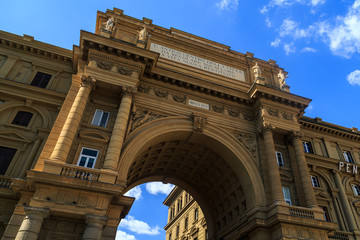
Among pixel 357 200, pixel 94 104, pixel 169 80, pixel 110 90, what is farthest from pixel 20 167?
pixel 357 200

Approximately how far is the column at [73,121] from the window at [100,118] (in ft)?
5.01

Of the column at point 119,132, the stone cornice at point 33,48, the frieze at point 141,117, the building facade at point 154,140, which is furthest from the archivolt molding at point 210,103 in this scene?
the stone cornice at point 33,48

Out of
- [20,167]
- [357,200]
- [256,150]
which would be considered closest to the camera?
[20,167]

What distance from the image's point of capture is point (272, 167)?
20.1 m

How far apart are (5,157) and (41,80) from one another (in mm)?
7388

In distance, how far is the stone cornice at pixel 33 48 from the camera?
22703 millimetres

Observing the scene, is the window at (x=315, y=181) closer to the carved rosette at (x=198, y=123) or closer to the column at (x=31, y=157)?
the carved rosette at (x=198, y=123)

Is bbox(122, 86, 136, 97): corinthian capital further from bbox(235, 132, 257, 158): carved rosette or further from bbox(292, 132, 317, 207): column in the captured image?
bbox(292, 132, 317, 207): column

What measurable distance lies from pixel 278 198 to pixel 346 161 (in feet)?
51.9

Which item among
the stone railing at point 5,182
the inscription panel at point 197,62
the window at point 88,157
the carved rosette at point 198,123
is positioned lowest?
the stone railing at point 5,182

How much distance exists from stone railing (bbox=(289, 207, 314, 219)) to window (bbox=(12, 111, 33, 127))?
2067 cm

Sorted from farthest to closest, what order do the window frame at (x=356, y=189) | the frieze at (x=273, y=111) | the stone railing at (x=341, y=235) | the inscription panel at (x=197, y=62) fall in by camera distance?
the window frame at (x=356, y=189) → the inscription panel at (x=197, y=62) → the frieze at (x=273, y=111) → the stone railing at (x=341, y=235)

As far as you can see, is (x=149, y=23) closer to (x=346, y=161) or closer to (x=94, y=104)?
(x=94, y=104)

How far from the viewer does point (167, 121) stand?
20.9 metres
